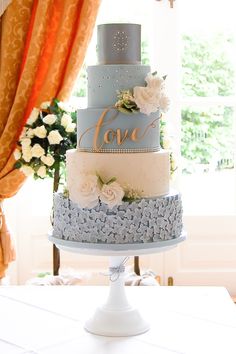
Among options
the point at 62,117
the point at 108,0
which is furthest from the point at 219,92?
the point at 62,117

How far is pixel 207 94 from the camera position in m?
4.12

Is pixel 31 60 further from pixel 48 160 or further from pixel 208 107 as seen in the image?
pixel 208 107

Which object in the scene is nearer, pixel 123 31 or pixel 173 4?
pixel 123 31

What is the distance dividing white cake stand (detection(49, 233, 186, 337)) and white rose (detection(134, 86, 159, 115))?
16.2 inches

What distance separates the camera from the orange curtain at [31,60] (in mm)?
3605

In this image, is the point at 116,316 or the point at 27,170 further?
the point at 27,170

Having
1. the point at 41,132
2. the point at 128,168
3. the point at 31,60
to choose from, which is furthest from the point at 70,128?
the point at 128,168

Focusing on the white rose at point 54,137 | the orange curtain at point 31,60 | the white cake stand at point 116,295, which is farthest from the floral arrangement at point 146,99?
the orange curtain at point 31,60

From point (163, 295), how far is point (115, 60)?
3.09ft

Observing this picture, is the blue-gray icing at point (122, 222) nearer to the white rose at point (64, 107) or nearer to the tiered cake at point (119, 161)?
the tiered cake at point (119, 161)

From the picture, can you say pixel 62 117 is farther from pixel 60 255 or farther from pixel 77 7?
pixel 60 255

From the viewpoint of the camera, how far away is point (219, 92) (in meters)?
4.11

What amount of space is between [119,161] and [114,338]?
559 millimetres

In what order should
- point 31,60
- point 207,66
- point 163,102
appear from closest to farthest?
point 163,102 < point 31,60 < point 207,66
